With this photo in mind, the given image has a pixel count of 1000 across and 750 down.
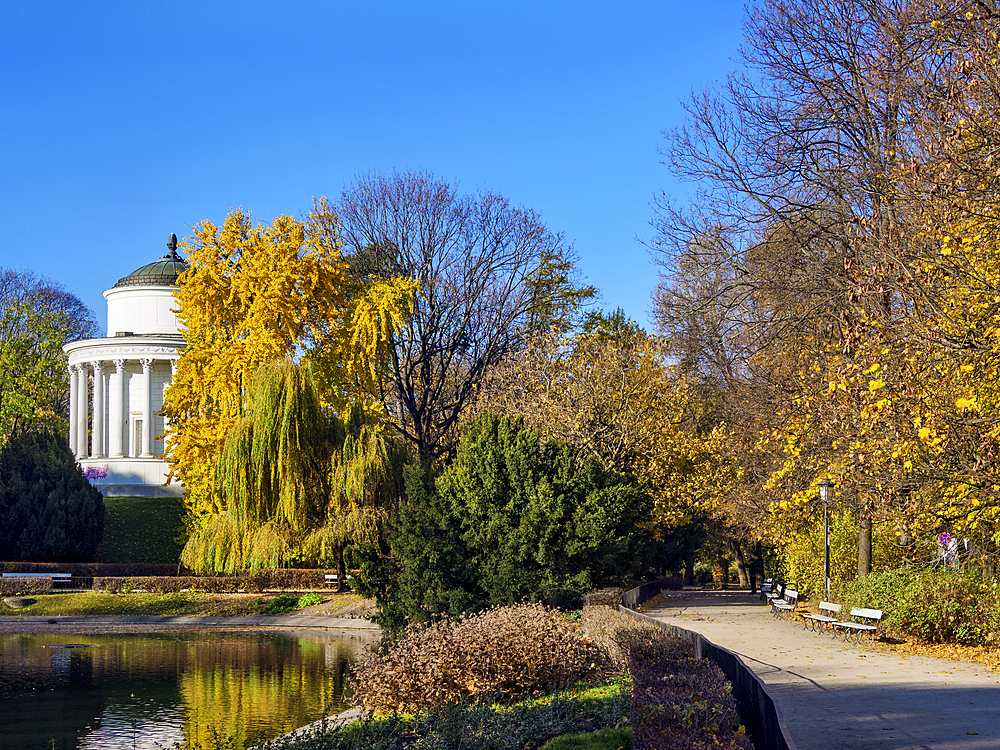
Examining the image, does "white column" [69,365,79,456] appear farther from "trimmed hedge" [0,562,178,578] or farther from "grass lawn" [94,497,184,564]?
"trimmed hedge" [0,562,178,578]

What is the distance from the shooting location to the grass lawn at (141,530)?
4459cm

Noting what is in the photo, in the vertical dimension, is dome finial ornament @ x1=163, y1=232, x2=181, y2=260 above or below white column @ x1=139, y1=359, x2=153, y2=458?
above

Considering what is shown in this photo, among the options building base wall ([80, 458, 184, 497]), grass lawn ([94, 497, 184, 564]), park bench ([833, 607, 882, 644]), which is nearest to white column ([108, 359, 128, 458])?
building base wall ([80, 458, 184, 497])

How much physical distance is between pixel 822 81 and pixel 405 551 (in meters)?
14.5

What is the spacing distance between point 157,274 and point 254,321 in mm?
23303

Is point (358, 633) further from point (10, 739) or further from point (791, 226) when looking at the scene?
point (791, 226)

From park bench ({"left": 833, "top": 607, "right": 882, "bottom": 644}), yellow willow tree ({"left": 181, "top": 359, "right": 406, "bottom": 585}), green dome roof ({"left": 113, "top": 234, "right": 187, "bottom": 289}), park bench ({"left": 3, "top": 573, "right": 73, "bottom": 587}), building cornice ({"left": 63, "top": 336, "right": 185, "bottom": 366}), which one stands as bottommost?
park bench ({"left": 3, "top": 573, "right": 73, "bottom": 587})

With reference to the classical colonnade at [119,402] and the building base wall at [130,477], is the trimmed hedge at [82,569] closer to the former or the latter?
the building base wall at [130,477]

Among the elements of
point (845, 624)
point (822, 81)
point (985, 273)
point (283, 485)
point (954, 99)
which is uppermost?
point (822, 81)

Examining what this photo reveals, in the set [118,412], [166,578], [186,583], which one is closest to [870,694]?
[186,583]

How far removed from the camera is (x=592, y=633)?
61.0ft

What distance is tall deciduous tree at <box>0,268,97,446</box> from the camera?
175 ft

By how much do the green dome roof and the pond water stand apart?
30.7 meters

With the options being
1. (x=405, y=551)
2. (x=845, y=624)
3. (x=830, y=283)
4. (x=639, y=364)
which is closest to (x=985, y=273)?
(x=830, y=283)
